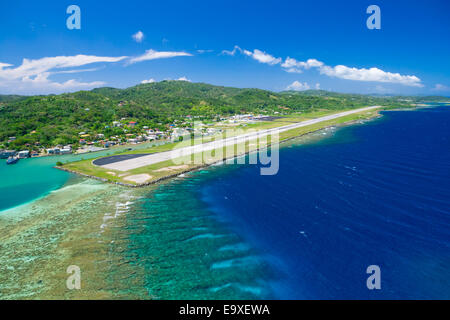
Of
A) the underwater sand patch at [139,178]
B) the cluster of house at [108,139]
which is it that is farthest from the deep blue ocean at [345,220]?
the cluster of house at [108,139]

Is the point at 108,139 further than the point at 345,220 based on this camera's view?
Yes

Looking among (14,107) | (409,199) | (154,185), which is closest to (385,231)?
(409,199)

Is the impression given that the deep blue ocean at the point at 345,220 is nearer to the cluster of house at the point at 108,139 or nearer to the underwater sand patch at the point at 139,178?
the underwater sand patch at the point at 139,178

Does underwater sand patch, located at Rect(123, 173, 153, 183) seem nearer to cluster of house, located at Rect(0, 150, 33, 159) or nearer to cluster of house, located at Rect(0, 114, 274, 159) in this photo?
cluster of house, located at Rect(0, 114, 274, 159)

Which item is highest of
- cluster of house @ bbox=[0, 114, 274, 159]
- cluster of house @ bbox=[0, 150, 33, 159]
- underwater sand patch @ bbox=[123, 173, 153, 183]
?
cluster of house @ bbox=[0, 114, 274, 159]

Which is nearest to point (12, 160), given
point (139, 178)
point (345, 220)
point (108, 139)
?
point (108, 139)

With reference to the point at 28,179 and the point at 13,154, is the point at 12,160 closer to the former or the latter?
the point at 13,154

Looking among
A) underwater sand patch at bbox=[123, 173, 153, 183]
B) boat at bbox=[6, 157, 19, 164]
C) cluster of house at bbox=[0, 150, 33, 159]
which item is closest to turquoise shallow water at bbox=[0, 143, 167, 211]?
boat at bbox=[6, 157, 19, 164]
